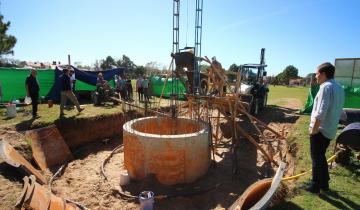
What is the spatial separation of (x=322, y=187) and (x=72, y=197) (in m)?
5.20

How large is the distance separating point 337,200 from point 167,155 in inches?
142

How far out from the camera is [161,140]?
20.0ft

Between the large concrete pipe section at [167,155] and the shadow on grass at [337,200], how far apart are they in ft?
10.3

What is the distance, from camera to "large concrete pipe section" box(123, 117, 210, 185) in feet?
20.1

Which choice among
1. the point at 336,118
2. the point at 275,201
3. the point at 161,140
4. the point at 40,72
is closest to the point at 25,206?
the point at 161,140

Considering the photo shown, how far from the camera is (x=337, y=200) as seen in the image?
12.5 feet

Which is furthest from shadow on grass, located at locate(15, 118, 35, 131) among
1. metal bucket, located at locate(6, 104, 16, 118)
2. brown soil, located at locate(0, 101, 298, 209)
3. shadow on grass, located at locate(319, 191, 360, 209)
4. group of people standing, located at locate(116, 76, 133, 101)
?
shadow on grass, located at locate(319, 191, 360, 209)

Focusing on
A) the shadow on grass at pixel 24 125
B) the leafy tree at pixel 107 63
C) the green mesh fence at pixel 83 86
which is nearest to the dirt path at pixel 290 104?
the green mesh fence at pixel 83 86

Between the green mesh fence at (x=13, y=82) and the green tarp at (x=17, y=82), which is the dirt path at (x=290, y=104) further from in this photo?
the green mesh fence at (x=13, y=82)

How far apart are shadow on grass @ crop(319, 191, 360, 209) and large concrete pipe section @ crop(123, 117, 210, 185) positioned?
3.14 m

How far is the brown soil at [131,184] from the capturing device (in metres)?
5.57

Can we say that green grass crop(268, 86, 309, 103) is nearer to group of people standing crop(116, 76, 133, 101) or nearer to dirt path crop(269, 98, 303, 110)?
dirt path crop(269, 98, 303, 110)

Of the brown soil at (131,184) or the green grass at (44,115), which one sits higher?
the green grass at (44,115)

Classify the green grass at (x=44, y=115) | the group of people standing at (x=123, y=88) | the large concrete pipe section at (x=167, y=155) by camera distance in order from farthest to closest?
the group of people standing at (x=123, y=88) → the green grass at (x=44, y=115) → the large concrete pipe section at (x=167, y=155)
